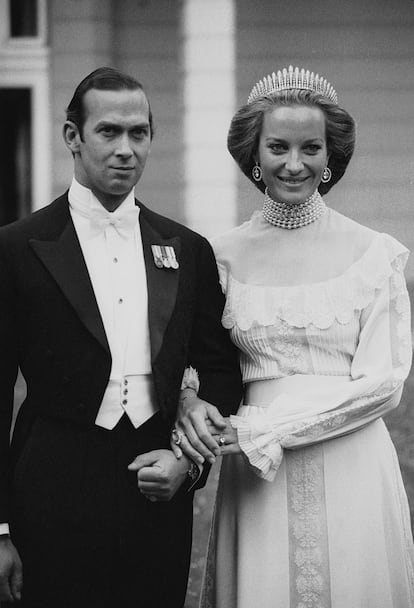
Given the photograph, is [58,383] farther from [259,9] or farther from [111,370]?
[259,9]

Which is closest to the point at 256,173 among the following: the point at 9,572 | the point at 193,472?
the point at 193,472

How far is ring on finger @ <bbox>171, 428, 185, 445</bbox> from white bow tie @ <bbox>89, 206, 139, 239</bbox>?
0.56m

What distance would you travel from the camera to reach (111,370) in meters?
2.81

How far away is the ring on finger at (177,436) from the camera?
288cm

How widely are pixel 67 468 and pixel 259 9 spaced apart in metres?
5.03

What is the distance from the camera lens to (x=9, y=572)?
2826 mm

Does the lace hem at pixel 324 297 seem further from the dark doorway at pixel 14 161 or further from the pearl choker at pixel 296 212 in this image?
the dark doorway at pixel 14 161

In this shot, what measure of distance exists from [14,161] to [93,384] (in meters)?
5.69

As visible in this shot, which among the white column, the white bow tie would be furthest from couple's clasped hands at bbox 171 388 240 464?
the white column

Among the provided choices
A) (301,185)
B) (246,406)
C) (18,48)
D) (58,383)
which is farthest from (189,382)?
(18,48)

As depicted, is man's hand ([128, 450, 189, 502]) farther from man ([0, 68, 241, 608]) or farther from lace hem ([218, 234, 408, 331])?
lace hem ([218, 234, 408, 331])

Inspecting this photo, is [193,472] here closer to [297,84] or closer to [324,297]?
[324,297]

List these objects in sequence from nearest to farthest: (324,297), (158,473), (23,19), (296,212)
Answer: (158,473) → (324,297) → (296,212) → (23,19)
